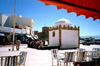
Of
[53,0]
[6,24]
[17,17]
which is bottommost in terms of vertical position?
[53,0]

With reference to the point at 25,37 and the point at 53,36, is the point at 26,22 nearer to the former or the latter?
the point at 25,37

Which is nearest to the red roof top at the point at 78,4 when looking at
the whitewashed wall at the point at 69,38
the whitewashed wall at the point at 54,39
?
the whitewashed wall at the point at 69,38

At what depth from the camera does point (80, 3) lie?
3.65 meters

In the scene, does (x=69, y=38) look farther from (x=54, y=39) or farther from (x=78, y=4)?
(x=78, y=4)

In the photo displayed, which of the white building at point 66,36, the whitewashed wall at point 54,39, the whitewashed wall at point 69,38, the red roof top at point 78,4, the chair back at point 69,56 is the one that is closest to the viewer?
the red roof top at point 78,4

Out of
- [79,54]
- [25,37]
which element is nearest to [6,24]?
[25,37]

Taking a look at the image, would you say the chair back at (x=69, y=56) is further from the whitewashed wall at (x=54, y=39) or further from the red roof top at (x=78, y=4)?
the whitewashed wall at (x=54, y=39)

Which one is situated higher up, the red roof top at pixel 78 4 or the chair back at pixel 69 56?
the red roof top at pixel 78 4

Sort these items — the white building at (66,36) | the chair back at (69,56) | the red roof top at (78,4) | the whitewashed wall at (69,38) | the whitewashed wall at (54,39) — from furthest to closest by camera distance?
the whitewashed wall at (54,39)
the whitewashed wall at (69,38)
the white building at (66,36)
the chair back at (69,56)
the red roof top at (78,4)

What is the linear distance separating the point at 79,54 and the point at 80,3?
2606 millimetres

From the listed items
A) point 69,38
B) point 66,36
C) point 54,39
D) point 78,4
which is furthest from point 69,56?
point 54,39

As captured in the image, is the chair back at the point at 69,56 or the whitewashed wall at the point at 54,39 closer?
the chair back at the point at 69,56

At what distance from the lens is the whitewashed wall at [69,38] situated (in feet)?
62.0

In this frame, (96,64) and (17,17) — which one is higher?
(17,17)
